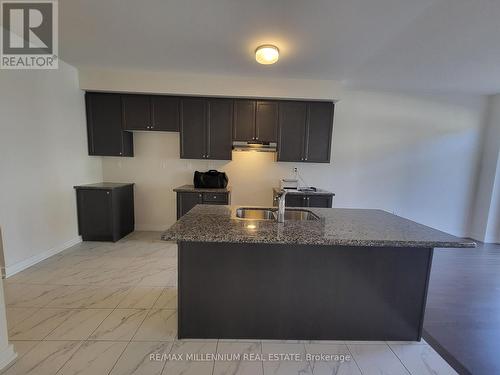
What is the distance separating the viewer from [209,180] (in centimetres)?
384

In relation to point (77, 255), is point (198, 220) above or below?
above

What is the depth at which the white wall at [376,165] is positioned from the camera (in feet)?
13.5

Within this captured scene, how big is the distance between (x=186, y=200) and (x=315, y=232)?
8.51 feet

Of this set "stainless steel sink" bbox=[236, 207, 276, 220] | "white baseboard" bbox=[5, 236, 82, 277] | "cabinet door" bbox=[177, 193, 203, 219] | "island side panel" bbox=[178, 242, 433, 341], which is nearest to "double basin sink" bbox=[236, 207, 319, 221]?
"stainless steel sink" bbox=[236, 207, 276, 220]

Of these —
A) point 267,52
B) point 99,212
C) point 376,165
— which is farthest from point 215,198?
point 376,165

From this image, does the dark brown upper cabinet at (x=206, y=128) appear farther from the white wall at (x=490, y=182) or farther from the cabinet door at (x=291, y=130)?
the white wall at (x=490, y=182)

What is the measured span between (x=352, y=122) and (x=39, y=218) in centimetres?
502

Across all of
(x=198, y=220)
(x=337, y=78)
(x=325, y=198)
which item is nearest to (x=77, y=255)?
(x=198, y=220)

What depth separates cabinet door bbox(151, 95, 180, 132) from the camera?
3.63 meters

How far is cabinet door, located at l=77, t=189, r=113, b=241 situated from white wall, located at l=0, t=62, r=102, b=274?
0.10 m

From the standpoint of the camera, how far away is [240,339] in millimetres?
1739

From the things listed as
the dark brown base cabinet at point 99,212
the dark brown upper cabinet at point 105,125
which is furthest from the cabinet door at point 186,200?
the dark brown upper cabinet at point 105,125

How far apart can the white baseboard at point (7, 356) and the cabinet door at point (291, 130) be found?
3.49 meters

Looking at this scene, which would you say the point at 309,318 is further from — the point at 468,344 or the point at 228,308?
the point at 468,344
